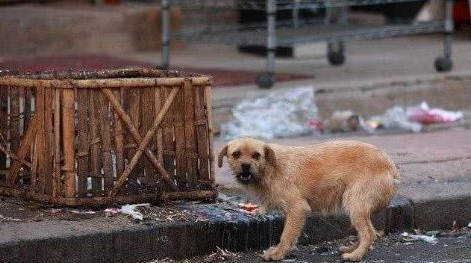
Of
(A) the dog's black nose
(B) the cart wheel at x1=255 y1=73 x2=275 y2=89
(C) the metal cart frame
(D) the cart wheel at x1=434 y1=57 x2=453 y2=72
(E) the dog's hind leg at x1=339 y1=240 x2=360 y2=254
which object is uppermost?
(C) the metal cart frame

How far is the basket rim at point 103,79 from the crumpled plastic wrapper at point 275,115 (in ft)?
7.68

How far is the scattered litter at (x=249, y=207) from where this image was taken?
6.62 metres

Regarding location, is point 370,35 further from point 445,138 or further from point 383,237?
point 383,237

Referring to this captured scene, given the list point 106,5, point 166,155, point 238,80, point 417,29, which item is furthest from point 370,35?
point 166,155

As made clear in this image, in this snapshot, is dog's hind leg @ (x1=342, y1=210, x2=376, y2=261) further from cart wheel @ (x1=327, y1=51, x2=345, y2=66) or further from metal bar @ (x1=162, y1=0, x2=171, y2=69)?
cart wheel @ (x1=327, y1=51, x2=345, y2=66)

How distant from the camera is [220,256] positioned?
6.32m

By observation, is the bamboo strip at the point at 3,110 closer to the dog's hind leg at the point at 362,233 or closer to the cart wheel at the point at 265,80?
the dog's hind leg at the point at 362,233

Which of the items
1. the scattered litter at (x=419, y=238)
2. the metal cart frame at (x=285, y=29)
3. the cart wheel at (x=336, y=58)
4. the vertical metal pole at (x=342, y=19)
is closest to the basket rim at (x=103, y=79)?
the scattered litter at (x=419, y=238)

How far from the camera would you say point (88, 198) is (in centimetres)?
636

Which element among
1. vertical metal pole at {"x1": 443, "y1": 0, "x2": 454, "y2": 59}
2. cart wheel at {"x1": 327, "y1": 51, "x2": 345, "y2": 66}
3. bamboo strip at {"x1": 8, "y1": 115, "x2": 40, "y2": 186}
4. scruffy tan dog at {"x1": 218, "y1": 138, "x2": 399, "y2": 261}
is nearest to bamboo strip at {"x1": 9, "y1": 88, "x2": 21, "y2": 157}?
bamboo strip at {"x1": 8, "y1": 115, "x2": 40, "y2": 186}

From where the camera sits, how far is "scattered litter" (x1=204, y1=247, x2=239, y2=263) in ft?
20.6

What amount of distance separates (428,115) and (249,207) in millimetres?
3658

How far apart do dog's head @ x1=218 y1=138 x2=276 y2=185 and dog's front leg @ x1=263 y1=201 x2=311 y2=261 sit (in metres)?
0.25

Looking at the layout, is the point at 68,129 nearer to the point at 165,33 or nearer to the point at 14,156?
the point at 14,156
